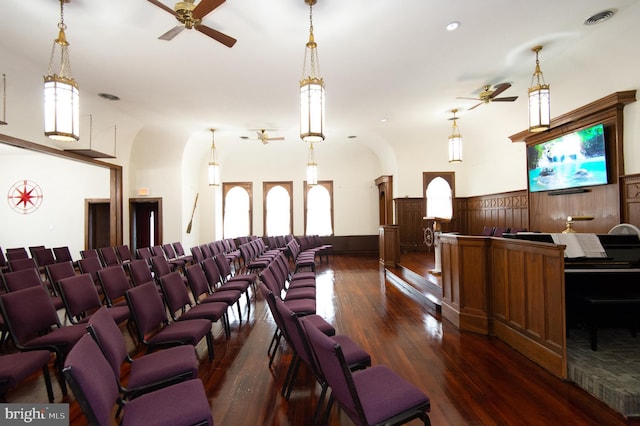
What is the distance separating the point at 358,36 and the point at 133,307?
3787 millimetres

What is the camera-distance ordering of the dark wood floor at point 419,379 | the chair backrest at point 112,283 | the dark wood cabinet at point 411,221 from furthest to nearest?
the dark wood cabinet at point 411,221 < the chair backrest at point 112,283 < the dark wood floor at point 419,379

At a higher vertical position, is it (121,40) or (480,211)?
(121,40)

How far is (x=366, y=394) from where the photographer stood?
1.53m

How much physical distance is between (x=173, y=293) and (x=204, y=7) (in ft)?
8.44

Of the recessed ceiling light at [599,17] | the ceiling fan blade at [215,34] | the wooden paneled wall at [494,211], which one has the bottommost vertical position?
the wooden paneled wall at [494,211]

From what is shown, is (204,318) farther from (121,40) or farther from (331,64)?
(331,64)

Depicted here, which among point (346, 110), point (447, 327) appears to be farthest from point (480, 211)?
point (447, 327)

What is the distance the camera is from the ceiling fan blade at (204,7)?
8.06ft

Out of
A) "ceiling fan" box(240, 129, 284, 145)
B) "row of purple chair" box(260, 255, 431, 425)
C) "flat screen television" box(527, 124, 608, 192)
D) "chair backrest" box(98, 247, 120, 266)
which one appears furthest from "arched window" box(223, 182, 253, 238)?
"row of purple chair" box(260, 255, 431, 425)

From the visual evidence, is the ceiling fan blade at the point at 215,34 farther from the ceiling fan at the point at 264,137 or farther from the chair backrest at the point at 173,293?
the ceiling fan at the point at 264,137

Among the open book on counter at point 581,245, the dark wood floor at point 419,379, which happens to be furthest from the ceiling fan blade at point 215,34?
the open book on counter at point 581,245

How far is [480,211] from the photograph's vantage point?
8477mm

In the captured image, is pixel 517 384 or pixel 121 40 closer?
pixel 517 384

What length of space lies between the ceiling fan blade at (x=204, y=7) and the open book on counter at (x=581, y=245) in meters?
3.95
